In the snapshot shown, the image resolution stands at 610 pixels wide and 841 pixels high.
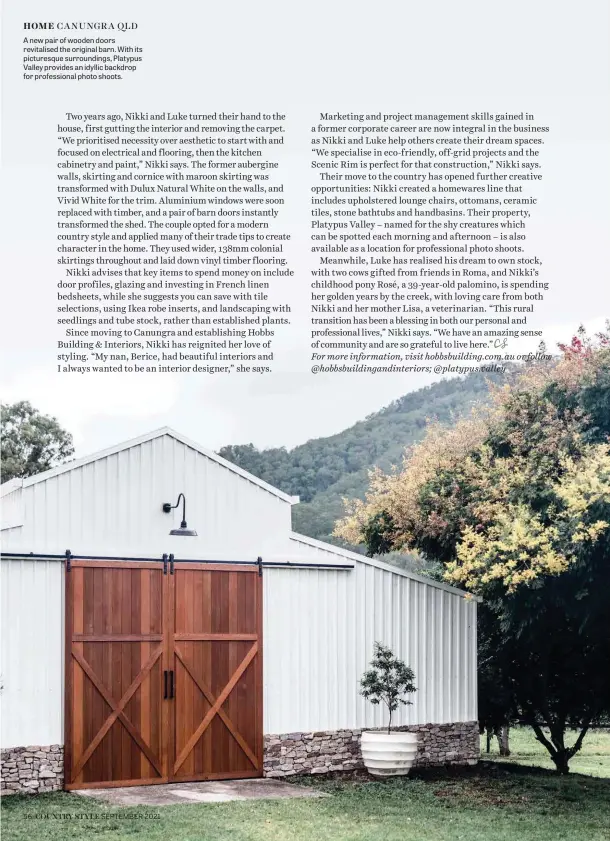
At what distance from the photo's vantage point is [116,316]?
1305 cm

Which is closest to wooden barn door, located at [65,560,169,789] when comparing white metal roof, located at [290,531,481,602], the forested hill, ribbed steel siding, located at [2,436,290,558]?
ribbed steel siding, located at [2,436,290,558]

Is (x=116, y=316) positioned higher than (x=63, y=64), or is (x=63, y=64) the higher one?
(x=63, y=64)

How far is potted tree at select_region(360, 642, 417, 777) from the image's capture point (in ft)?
50.3

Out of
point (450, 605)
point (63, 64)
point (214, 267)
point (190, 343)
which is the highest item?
point (63, 64)

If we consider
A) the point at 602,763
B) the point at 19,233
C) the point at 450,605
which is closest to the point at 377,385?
the point at 602,763

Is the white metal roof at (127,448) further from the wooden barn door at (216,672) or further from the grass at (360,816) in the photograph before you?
the grass at (360,816)

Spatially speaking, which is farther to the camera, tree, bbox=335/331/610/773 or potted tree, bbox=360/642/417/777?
potted tree, bbox=360/642/417/777

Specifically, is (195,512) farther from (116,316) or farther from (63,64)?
(63,64)

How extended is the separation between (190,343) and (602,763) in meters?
17.6

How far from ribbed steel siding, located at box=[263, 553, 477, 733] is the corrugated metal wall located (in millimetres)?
14

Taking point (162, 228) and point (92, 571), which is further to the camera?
point (92, 571)

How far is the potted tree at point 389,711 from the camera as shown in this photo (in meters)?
15.3

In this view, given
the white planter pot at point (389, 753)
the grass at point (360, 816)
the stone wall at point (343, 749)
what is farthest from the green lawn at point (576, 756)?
the grass at point (360, 816)

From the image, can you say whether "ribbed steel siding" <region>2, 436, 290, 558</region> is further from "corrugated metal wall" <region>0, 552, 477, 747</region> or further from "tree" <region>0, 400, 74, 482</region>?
"tree" <region>0, 400, 74, 482</region>
